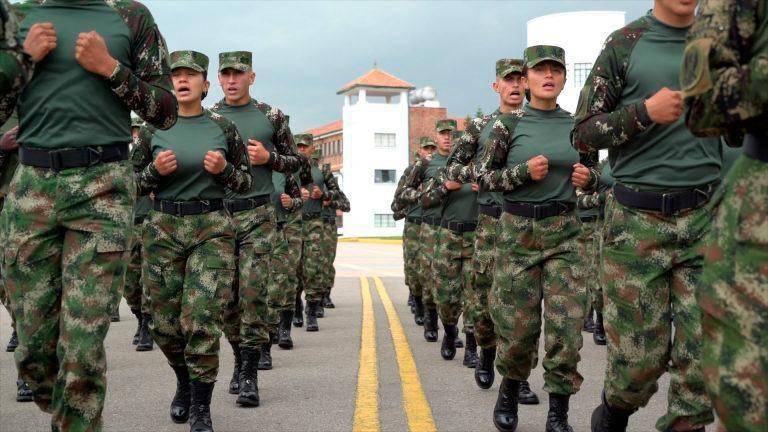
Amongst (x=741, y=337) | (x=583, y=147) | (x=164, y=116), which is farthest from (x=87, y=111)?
(x=741, y=337)

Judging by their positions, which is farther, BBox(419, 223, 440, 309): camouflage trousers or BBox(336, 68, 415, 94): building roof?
BBox(336, 68, 415, 94): building roof

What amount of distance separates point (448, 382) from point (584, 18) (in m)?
36.3

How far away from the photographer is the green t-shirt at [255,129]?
25.2 ft

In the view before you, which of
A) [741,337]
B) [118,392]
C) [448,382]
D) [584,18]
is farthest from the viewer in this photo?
[584,18]

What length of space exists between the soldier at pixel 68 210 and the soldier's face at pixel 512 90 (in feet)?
14.0

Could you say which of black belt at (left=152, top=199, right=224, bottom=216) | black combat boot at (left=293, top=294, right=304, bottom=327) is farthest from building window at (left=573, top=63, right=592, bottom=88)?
black belt at (left=152, top=199, right=224, bottom=216)

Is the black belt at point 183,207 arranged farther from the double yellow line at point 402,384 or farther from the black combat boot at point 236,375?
the double yellow line at point 402,384

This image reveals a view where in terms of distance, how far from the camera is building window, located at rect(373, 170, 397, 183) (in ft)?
237

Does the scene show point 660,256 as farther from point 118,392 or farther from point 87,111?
point 118,392

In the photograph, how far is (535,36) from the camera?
42281mm

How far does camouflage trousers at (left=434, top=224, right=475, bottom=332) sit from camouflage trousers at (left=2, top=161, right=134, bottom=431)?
17.5 ft

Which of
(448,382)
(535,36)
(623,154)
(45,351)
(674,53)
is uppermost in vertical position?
(535,36)

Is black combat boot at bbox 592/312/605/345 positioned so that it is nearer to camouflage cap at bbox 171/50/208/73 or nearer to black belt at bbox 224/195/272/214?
black belt at bbox 224/195/272/214

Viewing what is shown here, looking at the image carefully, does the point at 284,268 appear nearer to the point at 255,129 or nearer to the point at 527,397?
the point at 255,129
